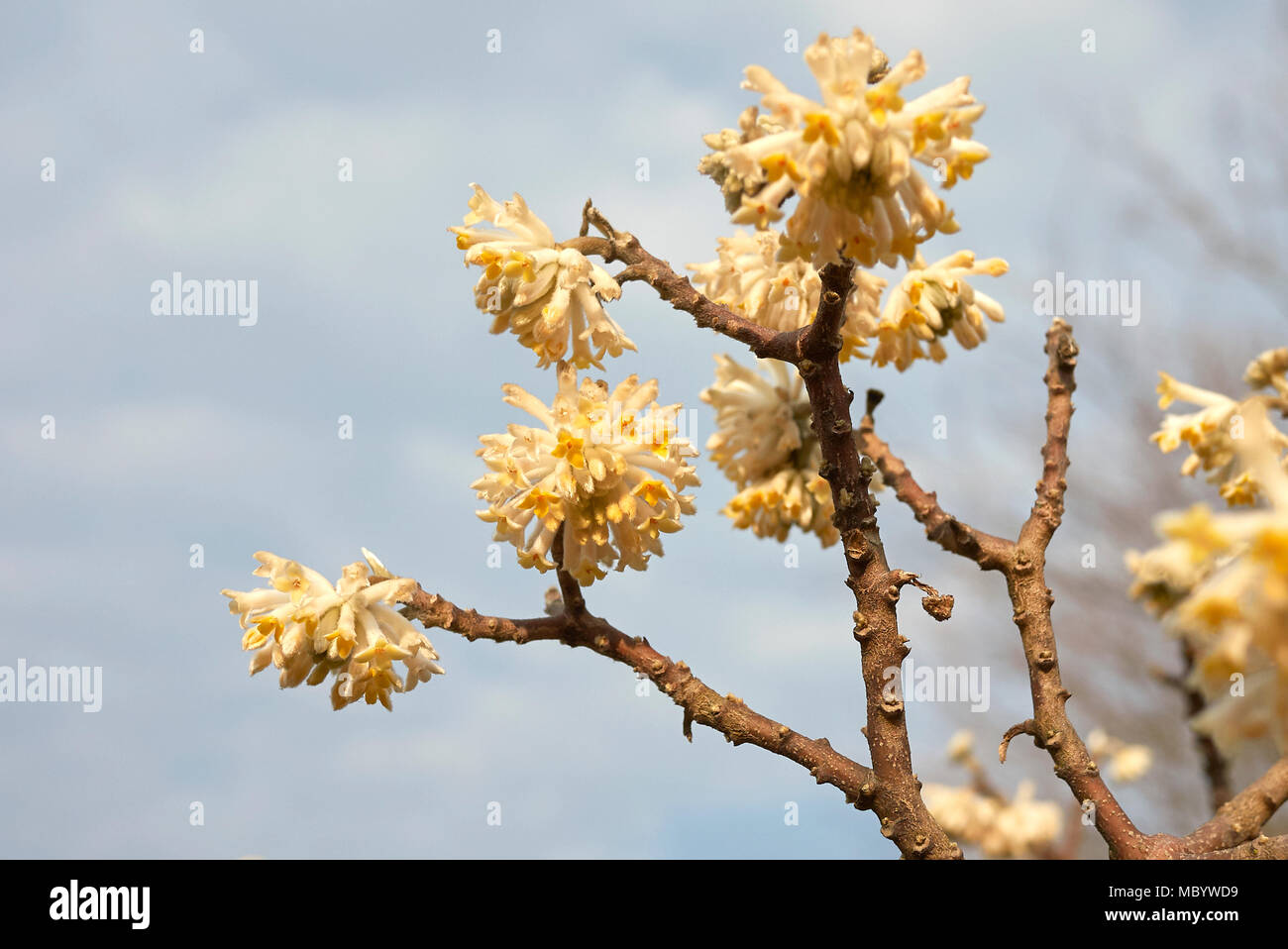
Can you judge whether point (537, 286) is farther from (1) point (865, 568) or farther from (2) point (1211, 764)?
(2) point (1211, 764)

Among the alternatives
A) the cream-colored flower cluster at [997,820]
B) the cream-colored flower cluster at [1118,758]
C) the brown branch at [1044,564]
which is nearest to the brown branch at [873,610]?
the brown branch at [1044,564]

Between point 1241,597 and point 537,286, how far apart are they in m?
1.33

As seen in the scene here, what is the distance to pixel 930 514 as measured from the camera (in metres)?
2.71

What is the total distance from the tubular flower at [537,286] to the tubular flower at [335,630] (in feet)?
1.68

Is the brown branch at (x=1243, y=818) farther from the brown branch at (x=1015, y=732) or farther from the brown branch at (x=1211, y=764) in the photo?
the brown branch at (x=1211, y=764)

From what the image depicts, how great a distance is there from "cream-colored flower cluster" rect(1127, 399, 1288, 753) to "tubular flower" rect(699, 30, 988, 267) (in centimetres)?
62

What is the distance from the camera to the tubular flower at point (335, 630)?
6.44 ft

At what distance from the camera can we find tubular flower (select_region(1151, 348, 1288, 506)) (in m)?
2.79

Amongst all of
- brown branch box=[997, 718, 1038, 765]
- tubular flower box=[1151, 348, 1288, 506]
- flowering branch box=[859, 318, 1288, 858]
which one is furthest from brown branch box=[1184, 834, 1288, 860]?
tubular flower box=[1151, 348, 1288, 506]

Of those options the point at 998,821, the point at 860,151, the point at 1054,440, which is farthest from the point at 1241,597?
the point at 998,821
